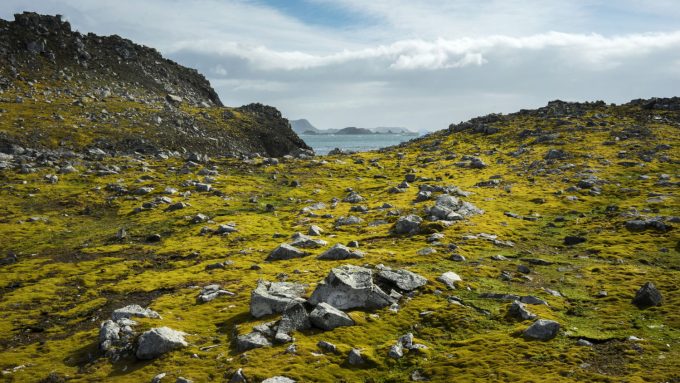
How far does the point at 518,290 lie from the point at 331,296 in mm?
9407

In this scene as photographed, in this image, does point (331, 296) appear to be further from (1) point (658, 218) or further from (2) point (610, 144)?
(2) point (610, 144)

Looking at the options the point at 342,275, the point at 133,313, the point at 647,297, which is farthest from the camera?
the point at 342,275

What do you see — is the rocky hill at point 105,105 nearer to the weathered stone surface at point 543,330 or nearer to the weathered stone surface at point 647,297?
the weathered stone surface at point 543,330

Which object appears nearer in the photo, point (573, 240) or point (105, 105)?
point (573, 240)

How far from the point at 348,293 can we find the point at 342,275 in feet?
2.85

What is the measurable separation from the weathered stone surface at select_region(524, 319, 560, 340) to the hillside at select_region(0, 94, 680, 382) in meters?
0.07

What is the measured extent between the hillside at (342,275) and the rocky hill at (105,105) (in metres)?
14.2

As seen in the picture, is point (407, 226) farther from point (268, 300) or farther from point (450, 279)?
point (268, 300)

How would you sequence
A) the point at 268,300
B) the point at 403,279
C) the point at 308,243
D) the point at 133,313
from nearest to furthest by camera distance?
1. the point at 133,313
2. the point at 268,300
3. the point at 403,279
4. the point at 308,243

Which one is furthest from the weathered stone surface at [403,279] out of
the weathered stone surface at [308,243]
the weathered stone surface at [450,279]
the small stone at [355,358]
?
the weathered stone surface at [308,243]

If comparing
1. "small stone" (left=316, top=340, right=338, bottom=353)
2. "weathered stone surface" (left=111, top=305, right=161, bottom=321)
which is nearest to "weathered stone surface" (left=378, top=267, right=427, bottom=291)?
"small stone" (left=316, top=340, right=338, bottom=353)

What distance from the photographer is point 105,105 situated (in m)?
87.6

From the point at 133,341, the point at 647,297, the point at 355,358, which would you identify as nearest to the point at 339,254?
the point at 355,358

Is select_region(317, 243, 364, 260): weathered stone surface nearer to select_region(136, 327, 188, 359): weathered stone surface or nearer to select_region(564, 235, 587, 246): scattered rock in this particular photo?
select_region(136, 327, 188, 359): weathered stone surface
